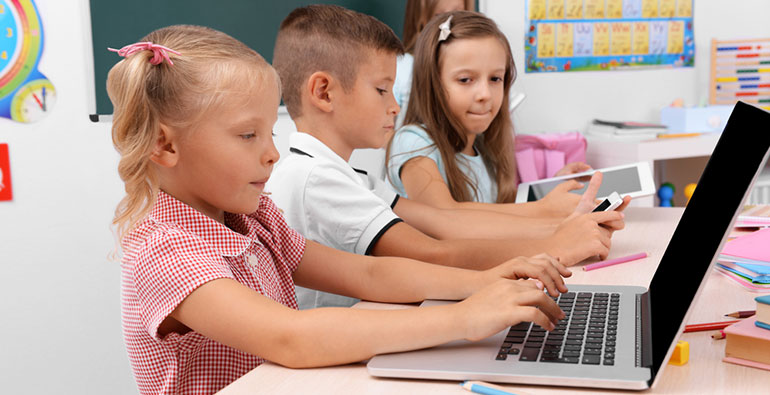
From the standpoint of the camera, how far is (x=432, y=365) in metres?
0.72

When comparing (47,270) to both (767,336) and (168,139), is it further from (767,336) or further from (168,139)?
(767,336)

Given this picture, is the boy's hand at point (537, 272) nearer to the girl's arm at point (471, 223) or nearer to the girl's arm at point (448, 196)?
the girl's arm at point (471, 223)

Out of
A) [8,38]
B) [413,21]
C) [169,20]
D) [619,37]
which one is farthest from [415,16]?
[8,38]

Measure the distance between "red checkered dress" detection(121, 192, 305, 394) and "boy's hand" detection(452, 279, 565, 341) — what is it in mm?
263

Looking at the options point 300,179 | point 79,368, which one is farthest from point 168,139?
point 79,368

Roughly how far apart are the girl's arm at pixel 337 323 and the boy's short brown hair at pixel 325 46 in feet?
2.21

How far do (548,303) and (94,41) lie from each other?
174cm

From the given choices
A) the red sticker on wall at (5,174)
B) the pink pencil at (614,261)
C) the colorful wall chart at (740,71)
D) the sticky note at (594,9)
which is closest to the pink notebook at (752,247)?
the pink pencil at (614,261)

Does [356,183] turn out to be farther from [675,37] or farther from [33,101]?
[675,37]

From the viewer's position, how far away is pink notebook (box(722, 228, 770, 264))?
44.7 inches

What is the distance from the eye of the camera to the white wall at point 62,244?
205 centimetres

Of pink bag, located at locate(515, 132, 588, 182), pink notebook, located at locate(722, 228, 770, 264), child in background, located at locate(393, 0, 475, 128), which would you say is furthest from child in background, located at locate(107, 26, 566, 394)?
pink bag, located at locate(515, 132, 588, 182)

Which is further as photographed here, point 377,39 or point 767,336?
point 377,39

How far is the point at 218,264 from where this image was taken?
0.83 m
